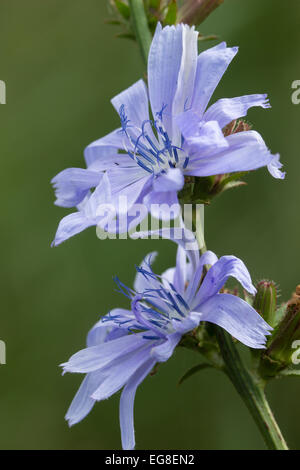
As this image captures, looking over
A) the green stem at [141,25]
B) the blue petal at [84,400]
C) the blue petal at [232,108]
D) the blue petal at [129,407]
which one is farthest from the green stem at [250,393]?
the green stem at [141,25]

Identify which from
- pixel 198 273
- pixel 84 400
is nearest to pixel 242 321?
pixel 198 273

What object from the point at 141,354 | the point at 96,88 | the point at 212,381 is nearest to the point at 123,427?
the point at 141,354

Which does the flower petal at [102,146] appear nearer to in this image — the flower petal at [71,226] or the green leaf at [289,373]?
the flower petal at [71,226]

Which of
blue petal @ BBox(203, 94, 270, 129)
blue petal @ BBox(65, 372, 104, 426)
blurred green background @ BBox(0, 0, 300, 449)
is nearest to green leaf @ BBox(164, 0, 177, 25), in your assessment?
blue petal @ BBox(203, 94, 270, 129)

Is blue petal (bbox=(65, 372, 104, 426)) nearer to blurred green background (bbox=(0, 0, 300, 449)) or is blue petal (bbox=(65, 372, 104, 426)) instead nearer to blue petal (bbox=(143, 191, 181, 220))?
blue petal (bbox=(143, 191, 181, 220))

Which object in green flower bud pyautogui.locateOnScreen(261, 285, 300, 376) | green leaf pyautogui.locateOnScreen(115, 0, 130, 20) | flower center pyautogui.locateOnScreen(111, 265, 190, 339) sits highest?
green leaf pyautogui.locateOnScreen(115, 0, 130, 20)

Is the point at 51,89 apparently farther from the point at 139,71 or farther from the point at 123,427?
the point at 123,427
